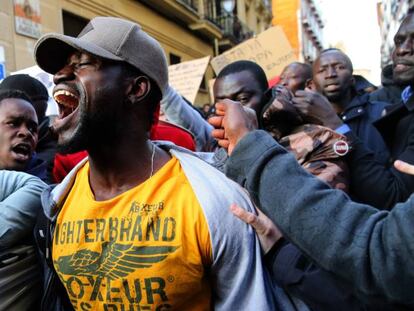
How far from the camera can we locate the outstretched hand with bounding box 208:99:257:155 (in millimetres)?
1217

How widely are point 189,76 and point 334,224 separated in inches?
187

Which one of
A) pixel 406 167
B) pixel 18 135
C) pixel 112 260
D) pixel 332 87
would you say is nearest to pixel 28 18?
pixel 332 87

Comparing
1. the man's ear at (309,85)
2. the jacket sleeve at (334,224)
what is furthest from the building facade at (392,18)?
the jacket sleeve at (334,224)

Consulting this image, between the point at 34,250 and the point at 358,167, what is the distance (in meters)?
1.36

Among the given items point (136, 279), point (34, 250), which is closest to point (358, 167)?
point (136, 279)

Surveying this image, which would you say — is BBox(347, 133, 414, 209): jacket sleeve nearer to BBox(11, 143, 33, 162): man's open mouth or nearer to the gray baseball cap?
the gray baseball cap

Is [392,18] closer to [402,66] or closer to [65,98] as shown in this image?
[402,66]

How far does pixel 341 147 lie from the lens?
160 cm

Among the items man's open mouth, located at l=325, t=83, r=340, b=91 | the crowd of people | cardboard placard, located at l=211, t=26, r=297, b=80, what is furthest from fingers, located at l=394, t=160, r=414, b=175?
cardboard placard, located at l=211, t=26, r=297, b=80

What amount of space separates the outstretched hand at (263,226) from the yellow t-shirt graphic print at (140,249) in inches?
5.4

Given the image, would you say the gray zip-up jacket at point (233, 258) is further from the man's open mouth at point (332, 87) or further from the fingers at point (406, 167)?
the man's open mouth at point (332, 87)

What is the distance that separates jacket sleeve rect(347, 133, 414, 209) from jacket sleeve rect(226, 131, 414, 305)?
73cm

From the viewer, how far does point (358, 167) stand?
172 centimetres

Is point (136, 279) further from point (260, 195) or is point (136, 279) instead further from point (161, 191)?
point (260, 195)
